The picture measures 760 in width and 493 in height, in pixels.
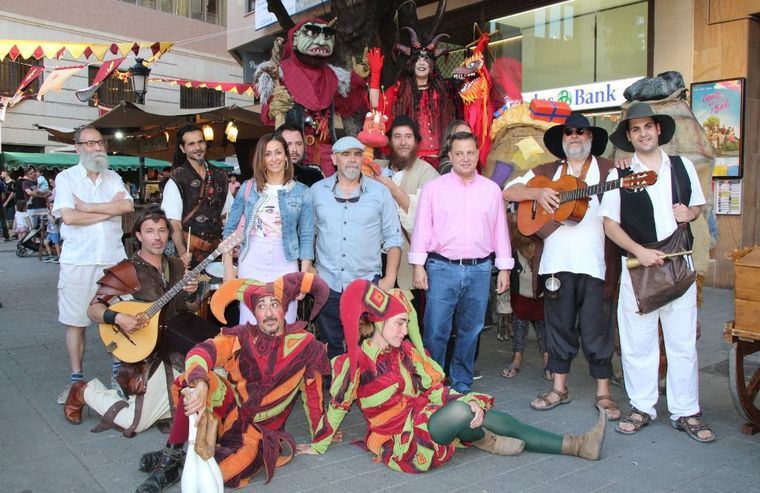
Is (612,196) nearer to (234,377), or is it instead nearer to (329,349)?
(329,349)

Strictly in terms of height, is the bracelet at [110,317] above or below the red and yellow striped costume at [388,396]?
above

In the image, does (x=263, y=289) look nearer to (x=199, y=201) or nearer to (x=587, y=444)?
(x=199, y=201)

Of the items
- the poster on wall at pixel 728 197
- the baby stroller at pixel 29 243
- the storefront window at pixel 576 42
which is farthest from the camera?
the baby stroller at pixel 29 243

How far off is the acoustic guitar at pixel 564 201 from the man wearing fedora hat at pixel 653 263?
16 cm

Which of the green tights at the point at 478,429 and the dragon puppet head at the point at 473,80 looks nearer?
the green tights at the point at 478,429

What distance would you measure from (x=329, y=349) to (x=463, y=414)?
156 centimetres

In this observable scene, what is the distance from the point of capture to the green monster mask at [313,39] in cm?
613

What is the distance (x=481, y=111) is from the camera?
20.6 feet

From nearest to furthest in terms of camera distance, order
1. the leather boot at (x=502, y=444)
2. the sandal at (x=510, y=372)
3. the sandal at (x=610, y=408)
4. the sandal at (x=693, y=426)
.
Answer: the leather boot at (x=502, y=444)
the sandal at (x=693, y=426)
the sandal at (x=610, y=408)
the sandal at (x=510, y=372)

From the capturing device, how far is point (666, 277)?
392 centimetres

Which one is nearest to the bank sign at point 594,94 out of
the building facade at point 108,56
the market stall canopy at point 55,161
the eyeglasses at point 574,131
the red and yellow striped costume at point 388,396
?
the eyeglasses at point 574,131

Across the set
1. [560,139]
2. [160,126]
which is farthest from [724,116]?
[160,126]

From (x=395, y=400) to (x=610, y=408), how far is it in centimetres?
161

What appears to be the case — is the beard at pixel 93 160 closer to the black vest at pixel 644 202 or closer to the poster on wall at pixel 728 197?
the black vest at pixel 644 202
